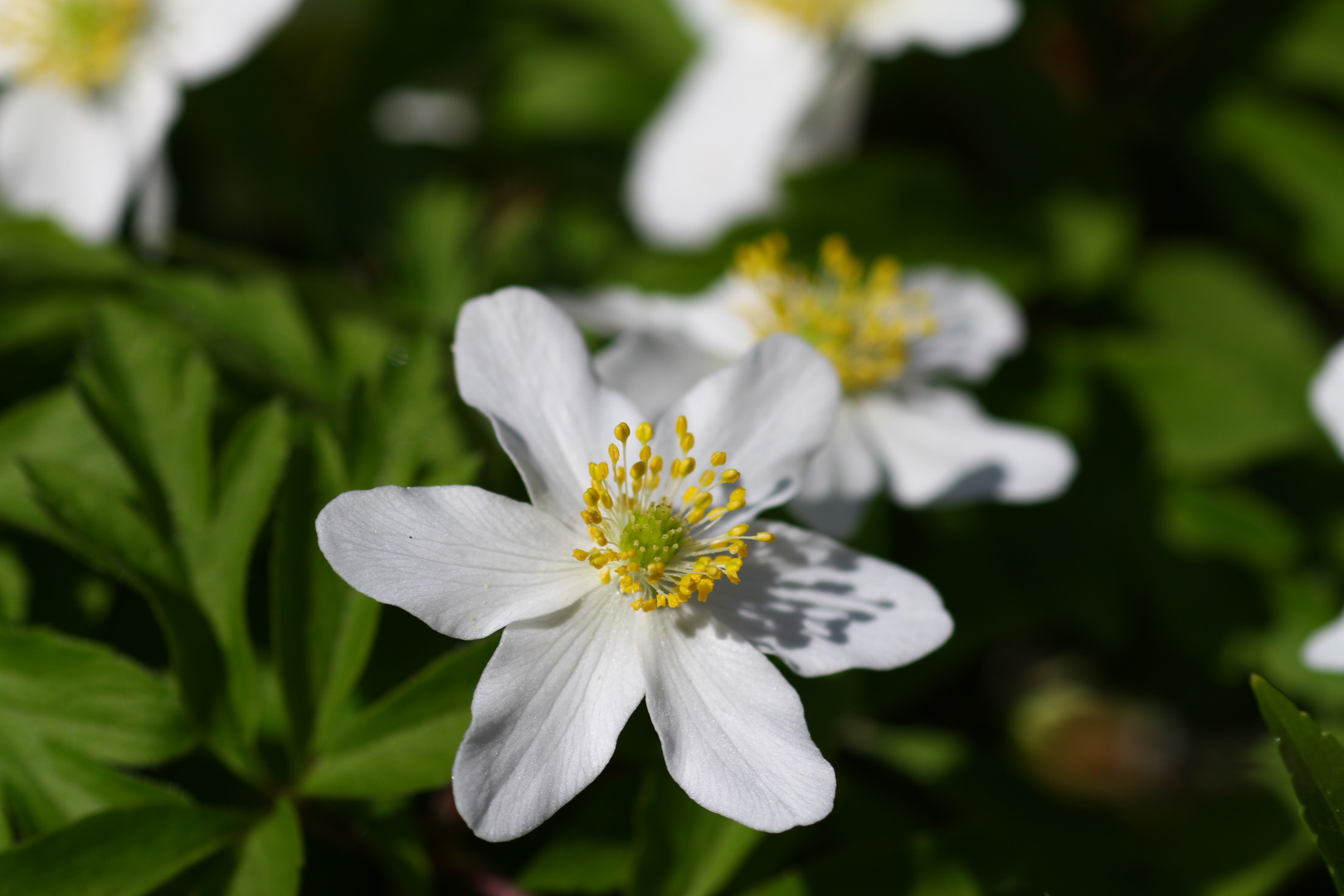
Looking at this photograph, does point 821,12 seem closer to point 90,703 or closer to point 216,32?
point 216,32

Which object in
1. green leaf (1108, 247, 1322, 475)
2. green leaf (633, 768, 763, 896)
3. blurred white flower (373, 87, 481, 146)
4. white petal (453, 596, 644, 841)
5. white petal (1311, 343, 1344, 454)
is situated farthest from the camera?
blurred white flower (373, 87, 481, 146)

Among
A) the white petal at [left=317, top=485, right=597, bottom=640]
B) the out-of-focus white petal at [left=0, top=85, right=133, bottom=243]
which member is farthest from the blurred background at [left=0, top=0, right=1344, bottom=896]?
the out-of-focus white petal at [left=0, top=85, right=133, bottom=243]

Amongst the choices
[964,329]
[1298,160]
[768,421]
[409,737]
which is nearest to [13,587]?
[409,737]

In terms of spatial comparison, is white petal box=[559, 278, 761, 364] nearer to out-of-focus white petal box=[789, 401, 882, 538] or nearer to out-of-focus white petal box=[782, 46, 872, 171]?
out-of-focus white petal box=[789, 401, 882, 538]

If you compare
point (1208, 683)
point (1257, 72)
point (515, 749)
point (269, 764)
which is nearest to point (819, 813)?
point (515, 749)

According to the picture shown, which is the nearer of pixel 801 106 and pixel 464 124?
pixel 801 106

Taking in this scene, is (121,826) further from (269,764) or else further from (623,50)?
(623,50)

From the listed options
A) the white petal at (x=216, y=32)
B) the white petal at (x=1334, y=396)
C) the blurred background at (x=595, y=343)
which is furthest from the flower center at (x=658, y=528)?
the white petal at (x=216, y=32)
